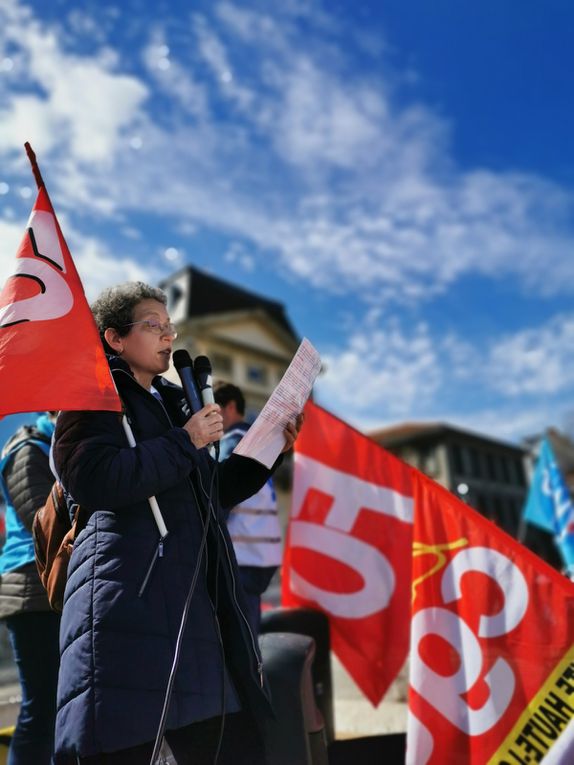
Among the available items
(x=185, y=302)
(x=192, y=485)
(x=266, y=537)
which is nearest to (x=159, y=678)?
(x=192, y=485)

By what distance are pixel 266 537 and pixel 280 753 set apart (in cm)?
125

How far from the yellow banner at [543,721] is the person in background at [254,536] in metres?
1.22

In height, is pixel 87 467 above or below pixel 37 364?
below

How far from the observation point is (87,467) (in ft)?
5.13

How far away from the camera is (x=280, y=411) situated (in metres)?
2.04

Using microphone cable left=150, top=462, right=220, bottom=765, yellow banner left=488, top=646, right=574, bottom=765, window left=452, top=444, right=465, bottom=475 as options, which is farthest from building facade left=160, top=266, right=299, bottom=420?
microphone cable left=150, top=462, right=220, bottom=765

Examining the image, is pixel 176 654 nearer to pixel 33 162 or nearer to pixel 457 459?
pixel 33 162

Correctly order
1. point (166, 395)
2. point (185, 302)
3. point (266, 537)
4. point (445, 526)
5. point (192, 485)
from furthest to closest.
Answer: point (185, 302), point (266, 537), point (445, 526), point (166, 395), point (192, 485)

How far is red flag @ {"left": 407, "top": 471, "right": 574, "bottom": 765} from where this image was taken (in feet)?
7.89

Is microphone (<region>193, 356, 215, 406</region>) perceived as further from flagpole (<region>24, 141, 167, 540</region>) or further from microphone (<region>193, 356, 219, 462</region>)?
flagpole (<region>24, 141, 167, 540</region>)

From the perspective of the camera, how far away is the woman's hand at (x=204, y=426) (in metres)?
1.72

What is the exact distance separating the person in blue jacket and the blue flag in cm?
724

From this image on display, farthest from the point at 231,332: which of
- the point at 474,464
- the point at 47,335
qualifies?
the point at 47,335

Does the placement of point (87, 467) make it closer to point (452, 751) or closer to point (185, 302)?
point (452, 751)
